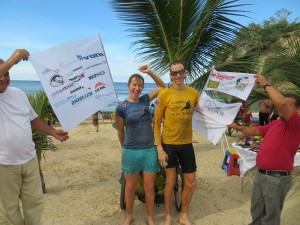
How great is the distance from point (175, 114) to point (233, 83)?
0.88m

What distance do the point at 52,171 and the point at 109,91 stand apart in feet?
11.8

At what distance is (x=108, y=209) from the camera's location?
4270 millimetres

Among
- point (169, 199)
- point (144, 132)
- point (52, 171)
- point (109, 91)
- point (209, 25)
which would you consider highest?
point (209, 25)

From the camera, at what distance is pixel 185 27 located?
4797 millimetres

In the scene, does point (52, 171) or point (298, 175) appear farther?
point (52, 171)

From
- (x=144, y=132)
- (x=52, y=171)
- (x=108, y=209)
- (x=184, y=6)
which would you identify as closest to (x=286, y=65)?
(x=184, y=6)

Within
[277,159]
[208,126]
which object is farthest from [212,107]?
[277,159]

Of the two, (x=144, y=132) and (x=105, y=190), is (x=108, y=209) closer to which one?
(x=105, y=190)

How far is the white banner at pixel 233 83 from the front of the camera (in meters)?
3.50

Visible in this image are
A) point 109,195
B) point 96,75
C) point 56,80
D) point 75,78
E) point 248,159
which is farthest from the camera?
point 109,195

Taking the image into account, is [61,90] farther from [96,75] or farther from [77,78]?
[96,75]

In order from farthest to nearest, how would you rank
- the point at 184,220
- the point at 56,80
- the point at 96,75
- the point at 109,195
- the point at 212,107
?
the point at 109,195, the point at 184,220, the point at 212,107, the point at 96,75, the point at 56,80

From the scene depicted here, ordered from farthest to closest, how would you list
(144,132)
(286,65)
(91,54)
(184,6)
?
(286,65) < (184,6) < (144,132) < (91,54)

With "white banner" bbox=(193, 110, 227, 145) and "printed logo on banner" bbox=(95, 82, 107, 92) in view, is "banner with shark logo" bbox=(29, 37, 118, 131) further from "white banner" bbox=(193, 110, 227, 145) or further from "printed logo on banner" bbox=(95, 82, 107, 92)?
"white banner" bbox=(193, 110, 227, 145)
